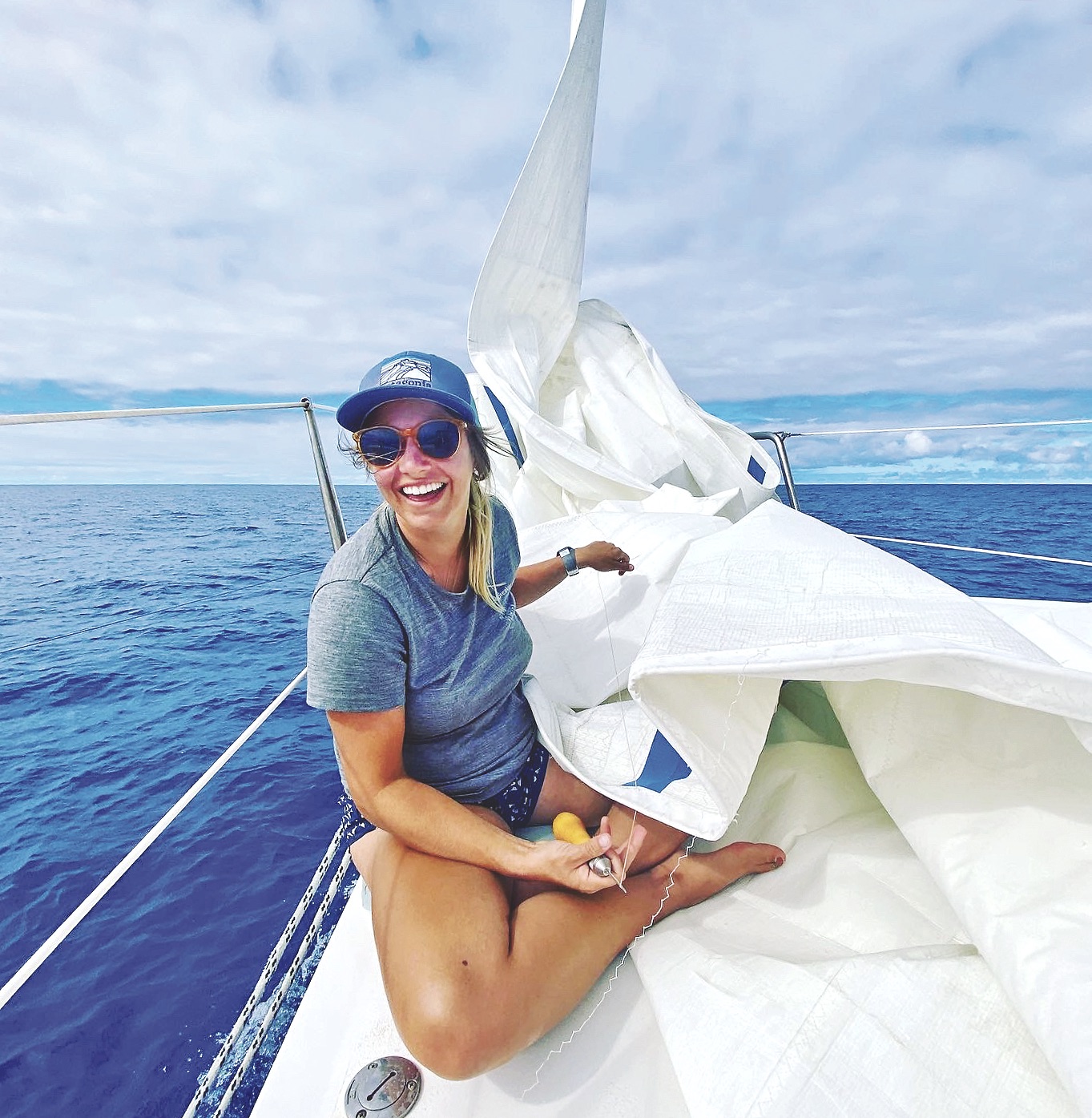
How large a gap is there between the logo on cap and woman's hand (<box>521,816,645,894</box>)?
2.90 feet

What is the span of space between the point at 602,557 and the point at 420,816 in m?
1.09

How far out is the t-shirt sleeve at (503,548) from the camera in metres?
1.51

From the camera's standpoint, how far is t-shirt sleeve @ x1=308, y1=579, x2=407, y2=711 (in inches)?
43.4

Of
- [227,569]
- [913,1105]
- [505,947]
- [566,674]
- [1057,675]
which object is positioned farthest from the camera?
[227,569]

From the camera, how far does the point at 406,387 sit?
3.80 feet

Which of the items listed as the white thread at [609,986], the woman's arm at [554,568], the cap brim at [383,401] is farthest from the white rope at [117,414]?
the white thread at [609,986]

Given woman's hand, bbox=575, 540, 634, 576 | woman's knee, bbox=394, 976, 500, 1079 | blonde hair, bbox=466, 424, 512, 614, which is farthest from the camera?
woman's hand, bbox=575, 540, 634, 576

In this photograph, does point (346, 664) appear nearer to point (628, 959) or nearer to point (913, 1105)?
point (628, 959)

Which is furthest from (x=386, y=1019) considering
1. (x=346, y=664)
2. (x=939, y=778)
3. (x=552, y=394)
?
(x=552, y=394)

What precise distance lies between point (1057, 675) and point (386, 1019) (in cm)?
118

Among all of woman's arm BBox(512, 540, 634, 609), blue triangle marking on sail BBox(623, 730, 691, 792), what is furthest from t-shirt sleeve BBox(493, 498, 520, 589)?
blue triangle marking on sail BBox(623, 730, 691, 792)

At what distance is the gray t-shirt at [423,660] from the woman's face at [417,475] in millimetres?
66

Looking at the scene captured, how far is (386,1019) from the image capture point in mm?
1072

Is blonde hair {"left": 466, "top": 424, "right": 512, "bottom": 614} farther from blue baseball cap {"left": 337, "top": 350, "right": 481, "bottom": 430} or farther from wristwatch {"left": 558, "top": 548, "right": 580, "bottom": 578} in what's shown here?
wristwatch {"left": 558, "top": 548, "right": 580, "bottom": 578}
